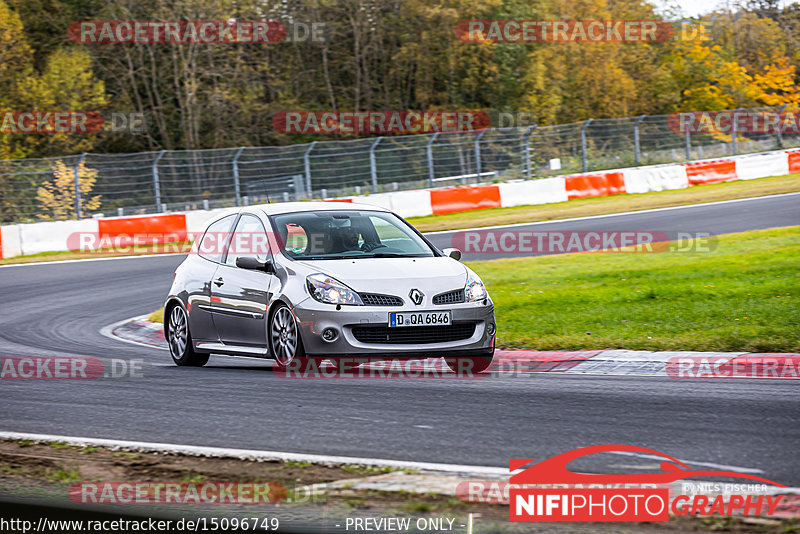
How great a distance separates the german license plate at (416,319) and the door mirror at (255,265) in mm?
1335

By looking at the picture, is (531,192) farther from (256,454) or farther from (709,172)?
(256,454)

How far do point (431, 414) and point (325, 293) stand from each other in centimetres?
207

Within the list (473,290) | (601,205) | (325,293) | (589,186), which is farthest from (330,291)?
(589,186)

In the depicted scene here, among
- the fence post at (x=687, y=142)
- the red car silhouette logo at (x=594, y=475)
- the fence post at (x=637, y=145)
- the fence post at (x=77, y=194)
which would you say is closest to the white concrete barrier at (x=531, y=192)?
the fence post at (x=637, y=145)

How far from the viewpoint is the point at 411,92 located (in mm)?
53562

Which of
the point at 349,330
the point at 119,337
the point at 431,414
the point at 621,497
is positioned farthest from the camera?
the point at 119,337

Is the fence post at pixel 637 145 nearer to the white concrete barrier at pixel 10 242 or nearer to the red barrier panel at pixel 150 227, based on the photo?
the red barrier panel at pixel 150 227

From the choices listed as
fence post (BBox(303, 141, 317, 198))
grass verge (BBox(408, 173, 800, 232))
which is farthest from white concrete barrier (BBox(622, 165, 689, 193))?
fence post (BBox(303, 141, 317, 198))

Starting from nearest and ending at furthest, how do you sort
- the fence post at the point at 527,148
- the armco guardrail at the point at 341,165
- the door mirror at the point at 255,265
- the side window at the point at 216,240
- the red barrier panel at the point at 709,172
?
the door mirror at the point at 255,265 < the side window at the point at 216,240 < the armco guardrail at the point at 341,165 < the fence post at the point at 527,148 < the red barrier panel at the point at 709,172

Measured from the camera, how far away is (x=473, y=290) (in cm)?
873

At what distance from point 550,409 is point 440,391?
1109 mm

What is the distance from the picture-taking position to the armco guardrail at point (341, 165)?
2730 cm

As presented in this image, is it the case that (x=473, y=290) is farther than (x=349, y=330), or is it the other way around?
(x=473, y=290)

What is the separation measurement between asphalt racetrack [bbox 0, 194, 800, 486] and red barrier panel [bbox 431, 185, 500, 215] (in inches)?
755
